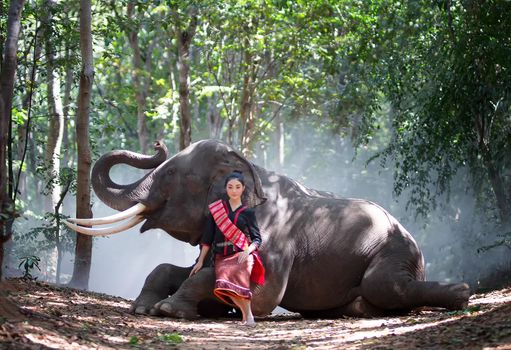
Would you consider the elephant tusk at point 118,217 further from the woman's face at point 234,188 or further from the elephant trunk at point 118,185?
the woman's face at point 234,188

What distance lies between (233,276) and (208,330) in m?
1.15

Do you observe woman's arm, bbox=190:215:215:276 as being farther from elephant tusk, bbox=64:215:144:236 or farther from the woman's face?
elephant tusk, bbox=64:215:144:236

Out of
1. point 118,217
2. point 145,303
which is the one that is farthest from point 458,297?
point 118,217

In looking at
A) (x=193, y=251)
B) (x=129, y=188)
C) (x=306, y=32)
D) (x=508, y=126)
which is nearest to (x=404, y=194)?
(x=193, y=251)

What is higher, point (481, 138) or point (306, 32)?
point (306, 32)

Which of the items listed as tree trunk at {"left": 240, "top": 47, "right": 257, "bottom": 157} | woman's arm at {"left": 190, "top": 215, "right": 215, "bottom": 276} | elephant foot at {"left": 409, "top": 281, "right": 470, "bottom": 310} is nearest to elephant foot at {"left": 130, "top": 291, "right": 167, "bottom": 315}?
woman's arm at {"left": 190, "top": 215, "right": 215, "bottom": 276}

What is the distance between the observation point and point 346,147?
56438 mm

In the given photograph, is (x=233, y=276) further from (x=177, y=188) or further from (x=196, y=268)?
(x=177, y=188)

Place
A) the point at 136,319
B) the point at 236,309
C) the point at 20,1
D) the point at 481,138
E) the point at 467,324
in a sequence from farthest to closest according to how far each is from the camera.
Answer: the point at 481,138 < the point at 236,309 < the point at 136,319 < the point at 20,1 < the point at 467,324

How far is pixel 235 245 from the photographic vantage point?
10.1 m

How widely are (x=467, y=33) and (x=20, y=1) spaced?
359 inches

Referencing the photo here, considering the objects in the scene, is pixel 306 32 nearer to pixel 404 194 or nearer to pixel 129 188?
pixel 129 188

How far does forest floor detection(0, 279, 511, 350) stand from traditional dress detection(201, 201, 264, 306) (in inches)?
17.0

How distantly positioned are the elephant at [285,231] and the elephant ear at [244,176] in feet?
0.04
